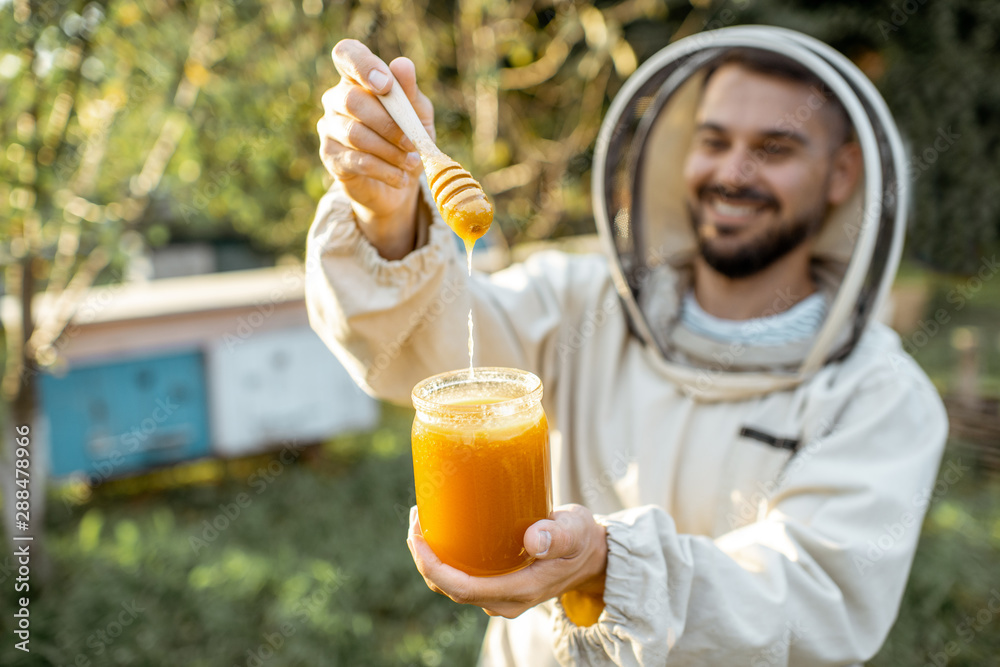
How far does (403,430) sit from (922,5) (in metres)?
8.59

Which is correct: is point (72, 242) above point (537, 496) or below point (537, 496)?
above

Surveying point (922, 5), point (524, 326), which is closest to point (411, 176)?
point (524, 326)

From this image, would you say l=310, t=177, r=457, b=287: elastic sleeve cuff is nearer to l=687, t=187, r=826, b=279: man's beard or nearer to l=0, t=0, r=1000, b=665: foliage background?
l=687, t=187, r=826, b=279: man's beard

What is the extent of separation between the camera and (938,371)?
7.25 metres

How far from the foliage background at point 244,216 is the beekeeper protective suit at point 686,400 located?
2024 mm

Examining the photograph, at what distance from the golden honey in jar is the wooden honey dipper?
0.34 meters

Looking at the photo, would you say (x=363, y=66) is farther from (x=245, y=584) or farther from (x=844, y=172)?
(x=245, y=584)

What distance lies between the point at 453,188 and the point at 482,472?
58cm

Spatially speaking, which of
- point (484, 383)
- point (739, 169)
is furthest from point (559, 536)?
point (739, 169)

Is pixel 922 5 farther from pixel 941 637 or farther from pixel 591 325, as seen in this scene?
pixel 591 325

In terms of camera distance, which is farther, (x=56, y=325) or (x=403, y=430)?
(x=403, y=430)

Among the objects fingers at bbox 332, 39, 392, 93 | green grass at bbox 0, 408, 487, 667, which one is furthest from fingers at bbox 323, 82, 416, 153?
green grass at bbox 0, 408, 487, 667

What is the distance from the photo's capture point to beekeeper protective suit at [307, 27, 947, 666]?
1.53m

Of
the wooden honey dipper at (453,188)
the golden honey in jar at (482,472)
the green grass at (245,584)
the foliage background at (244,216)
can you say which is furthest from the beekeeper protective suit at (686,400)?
the foliage background at (244,216)
